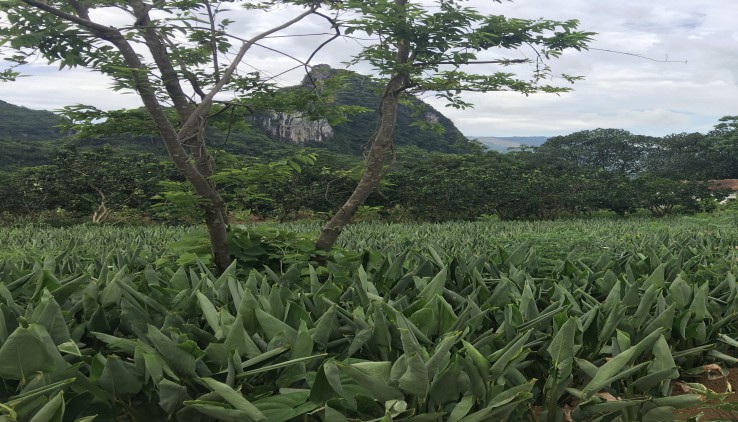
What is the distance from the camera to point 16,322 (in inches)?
84.1

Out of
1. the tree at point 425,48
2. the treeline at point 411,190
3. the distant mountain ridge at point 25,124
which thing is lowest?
the treeline at point 411,190

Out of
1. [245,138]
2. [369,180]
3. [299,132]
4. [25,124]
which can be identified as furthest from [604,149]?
[25,124]

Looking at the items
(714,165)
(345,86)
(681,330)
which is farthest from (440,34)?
(714,165)

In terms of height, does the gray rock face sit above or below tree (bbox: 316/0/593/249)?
above

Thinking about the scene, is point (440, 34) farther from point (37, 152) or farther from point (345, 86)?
point (37, 152)

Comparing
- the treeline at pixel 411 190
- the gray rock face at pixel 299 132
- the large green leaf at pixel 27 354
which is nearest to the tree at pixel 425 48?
the large green leaf at pixel 27 354

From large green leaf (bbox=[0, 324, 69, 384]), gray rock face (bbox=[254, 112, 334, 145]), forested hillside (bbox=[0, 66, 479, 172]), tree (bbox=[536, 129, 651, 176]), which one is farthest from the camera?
gray rock face (bbox=[254, 112, 334, 145])

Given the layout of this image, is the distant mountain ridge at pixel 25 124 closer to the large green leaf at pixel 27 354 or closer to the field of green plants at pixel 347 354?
the field of green plants at pixel 347 354

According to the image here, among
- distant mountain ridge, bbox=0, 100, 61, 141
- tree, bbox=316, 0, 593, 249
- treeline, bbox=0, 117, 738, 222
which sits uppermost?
distant mountain ridge, bbox=0, 100, 61, 141

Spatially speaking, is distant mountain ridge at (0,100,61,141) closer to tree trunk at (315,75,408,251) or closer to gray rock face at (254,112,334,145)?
gray rock face at (254,112,334,145)

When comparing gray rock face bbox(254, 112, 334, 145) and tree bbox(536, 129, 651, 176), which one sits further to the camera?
gray rock face bbox(254, 112, 334, 145)

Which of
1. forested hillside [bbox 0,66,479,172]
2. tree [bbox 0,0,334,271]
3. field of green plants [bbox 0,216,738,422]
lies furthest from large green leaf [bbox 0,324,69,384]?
forested hillside [bbox 0,66,479,172]

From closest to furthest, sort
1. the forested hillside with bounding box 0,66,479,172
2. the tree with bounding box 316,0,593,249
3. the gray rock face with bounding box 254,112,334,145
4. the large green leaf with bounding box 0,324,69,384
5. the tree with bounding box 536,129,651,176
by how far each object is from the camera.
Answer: the large green leaf with bounding box 0,324,69,384, the tree with bounding box 316,0,593,249, the forested hillside with bounding box 0,66,479,172, the tree with bounding box 536,129,651,176, the gray rock face with bounding box 254,112,334,145

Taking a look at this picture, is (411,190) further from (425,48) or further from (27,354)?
(27,354)
